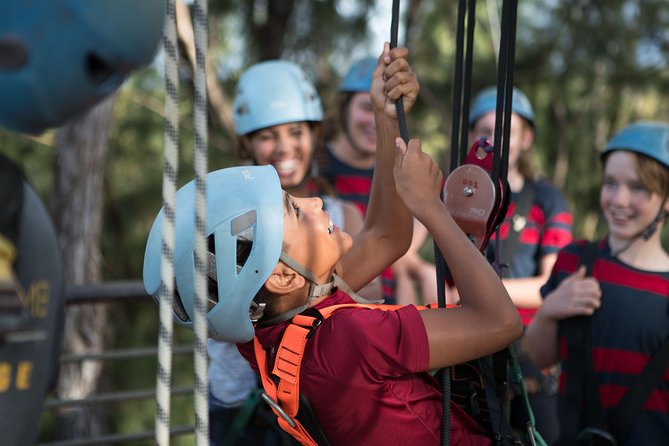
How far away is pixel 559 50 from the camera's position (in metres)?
7.85

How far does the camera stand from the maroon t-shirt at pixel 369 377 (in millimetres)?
1670

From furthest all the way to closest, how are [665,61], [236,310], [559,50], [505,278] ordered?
[559,50] → [665,61] → [505,278] → [236,310]

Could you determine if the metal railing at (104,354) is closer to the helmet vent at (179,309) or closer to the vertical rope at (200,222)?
the helmet vent at (179,309)

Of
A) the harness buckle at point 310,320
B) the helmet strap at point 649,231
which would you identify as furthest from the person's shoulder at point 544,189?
the harness buckle at point 310,320

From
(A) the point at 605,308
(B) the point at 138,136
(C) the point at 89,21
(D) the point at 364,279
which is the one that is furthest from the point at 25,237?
(B) the point at 138,136

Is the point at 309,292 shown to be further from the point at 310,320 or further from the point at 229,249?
the point at 229,249

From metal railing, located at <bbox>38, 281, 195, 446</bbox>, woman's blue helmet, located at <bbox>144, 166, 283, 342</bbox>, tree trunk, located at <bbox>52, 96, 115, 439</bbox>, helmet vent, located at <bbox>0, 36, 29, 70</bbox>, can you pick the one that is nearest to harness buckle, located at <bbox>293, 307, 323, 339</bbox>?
woman's blue helmet, located at <bbox>144, 166, 283, 342</bbox>

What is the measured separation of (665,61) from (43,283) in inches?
284

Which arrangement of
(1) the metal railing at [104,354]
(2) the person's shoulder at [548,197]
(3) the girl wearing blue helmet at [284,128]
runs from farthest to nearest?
1. (2) the person's shoulder at [548,197]
2. (1) the metal railing at [104,354]
3. (3) the girl wearing blue helmet at [284,128]

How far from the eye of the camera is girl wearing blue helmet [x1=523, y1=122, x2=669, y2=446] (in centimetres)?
253

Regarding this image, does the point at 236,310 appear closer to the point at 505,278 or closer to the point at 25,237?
the point at 25,237

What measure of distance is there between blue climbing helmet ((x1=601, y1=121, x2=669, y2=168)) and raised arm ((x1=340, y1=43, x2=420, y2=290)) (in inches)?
40.5

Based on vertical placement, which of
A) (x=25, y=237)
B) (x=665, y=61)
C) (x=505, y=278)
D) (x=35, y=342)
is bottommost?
(x=505, y=278)

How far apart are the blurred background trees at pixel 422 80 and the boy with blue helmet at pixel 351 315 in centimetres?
495
